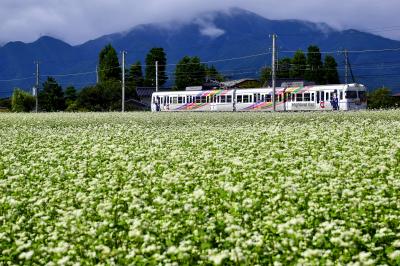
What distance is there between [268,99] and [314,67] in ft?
199

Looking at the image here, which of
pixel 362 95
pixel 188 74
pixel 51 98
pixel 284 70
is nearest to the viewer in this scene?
pixel 362 95

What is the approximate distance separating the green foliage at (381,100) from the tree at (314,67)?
2807cm

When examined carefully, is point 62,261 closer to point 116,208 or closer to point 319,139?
point 116,208

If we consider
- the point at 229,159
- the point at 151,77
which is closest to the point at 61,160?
the point at 229,159

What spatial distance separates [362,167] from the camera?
10219mm

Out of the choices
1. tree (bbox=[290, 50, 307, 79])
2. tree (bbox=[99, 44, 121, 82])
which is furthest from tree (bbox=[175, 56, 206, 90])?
tree (bbox=[290, 50, 307, 79])

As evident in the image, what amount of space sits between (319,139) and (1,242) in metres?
9.65

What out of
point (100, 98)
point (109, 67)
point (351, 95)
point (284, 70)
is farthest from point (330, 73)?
point (351, 95)

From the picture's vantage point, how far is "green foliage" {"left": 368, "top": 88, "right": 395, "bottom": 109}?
76.6m

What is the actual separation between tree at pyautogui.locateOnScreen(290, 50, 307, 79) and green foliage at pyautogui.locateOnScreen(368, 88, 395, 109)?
30218mm

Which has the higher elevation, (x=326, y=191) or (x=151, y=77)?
(x=151, y=77)

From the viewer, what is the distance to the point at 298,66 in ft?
388

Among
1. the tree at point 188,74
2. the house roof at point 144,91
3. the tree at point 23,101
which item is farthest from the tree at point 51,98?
the tree at point 188,74

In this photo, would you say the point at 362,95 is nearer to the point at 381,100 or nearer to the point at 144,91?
the point at 381,100
